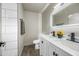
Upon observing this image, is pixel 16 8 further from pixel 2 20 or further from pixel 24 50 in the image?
pixel 24 50

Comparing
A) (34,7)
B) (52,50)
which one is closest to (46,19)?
(34,7)

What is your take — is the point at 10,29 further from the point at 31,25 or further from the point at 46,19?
the point at 46,19

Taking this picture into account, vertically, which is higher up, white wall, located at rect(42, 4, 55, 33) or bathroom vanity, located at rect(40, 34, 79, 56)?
white wall, located at rect(42, 4, 55, 33)

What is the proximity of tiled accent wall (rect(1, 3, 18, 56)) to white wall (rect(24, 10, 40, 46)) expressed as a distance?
44 cm

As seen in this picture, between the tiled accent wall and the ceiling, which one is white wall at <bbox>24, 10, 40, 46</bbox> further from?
the tiled accent wall

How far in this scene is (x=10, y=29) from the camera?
249 centimetres

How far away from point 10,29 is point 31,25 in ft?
2.22

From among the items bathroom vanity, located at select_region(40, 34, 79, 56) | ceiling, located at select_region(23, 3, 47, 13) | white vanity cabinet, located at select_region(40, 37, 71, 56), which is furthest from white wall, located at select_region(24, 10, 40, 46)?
bathroom vanity, located at select_region(40, 34, 79, 56)

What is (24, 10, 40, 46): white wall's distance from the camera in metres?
2.82

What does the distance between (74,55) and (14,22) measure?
2.02 meters

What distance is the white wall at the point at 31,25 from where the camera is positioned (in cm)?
282

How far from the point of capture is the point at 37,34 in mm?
3061

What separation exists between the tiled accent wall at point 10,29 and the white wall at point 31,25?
0.44 metres

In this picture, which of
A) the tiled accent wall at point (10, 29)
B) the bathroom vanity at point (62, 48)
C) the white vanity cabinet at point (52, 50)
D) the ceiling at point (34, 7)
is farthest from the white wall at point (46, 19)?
the bathroom vanity at point (62, 48)
